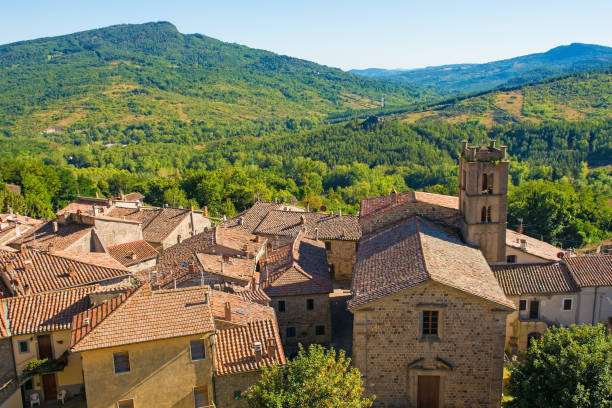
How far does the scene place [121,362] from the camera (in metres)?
20.7

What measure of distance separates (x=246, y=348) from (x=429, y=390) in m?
9.07

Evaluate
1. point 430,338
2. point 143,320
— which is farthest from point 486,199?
point 143,320

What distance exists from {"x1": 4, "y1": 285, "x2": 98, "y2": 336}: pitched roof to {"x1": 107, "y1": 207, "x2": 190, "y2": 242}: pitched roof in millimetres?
22936

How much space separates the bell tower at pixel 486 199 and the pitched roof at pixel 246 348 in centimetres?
1510

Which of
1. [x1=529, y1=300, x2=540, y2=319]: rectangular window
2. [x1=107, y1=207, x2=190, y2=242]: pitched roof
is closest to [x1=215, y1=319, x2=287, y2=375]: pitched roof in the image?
[x1=529, y1=300, x2=540, y2=319]: rectangular window

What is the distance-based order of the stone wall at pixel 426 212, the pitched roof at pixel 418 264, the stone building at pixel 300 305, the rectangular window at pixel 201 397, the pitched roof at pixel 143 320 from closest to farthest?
the pitched roof at pixel 143 320 → the rectangular window at pixel 201 397 → the pitched roof at pixel 418 264 → the stone building at pixel 300 305 → the stone wall at pixel 426 212

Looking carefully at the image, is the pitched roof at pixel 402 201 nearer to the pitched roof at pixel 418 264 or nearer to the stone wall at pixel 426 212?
the stone wall at pixel 426 212

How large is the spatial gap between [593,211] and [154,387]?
74326 mm

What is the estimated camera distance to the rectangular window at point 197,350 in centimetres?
2127

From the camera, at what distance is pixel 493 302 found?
2259cm

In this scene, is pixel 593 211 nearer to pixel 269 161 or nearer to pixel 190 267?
pixel 190 267

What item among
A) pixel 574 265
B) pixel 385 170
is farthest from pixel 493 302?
pixel 385 170

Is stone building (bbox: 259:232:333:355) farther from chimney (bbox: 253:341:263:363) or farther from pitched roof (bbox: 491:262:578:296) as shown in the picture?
pitched roof (bbox: 491:262:578:296)

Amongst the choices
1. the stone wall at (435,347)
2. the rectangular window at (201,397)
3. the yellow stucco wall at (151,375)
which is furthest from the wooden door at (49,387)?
the stone wall at (435,347)
